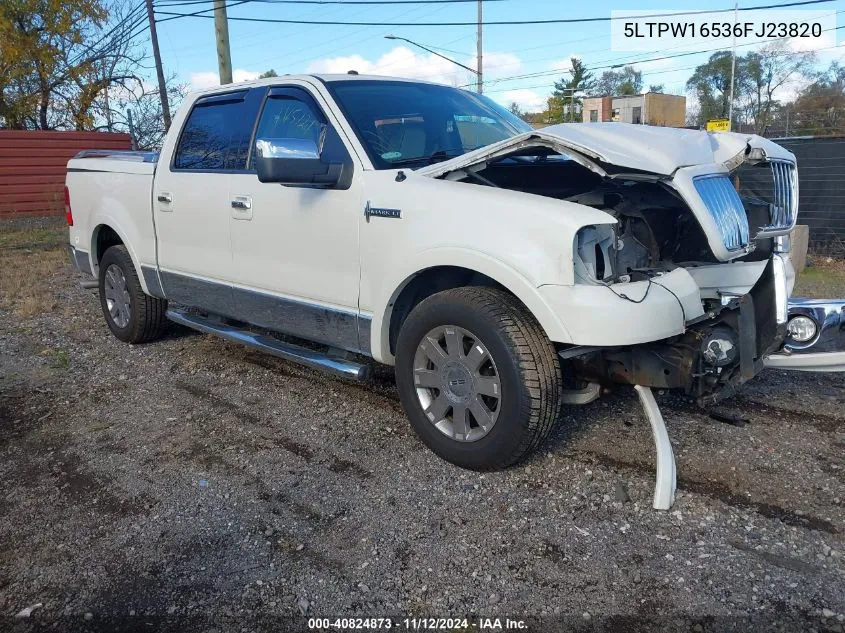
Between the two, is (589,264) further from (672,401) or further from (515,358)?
(672,401)

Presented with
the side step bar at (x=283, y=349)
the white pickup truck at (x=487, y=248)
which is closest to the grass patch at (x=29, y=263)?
the side step bar at (x=283, y=349)

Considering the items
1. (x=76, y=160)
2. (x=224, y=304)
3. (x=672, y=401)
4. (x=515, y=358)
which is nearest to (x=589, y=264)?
(x=515, y=358)

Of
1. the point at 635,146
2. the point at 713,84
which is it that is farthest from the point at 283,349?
the point at 713,84

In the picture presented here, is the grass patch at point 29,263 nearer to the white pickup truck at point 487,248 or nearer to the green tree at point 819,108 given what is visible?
the white pickup truck at point 487,248

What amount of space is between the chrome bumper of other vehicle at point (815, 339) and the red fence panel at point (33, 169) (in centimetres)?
1889

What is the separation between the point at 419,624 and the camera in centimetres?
259

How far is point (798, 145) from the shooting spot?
998cm

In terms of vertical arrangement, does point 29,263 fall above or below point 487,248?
below

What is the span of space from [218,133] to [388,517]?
302cm

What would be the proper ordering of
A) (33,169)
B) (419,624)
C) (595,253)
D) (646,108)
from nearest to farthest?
(419,624) < (595,253) < (33,169) < (646,108)

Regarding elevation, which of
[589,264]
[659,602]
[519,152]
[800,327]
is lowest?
[659,602]

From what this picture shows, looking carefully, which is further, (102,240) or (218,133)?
(102,240)

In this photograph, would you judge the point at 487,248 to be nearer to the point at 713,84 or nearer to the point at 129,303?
the point at 129,303

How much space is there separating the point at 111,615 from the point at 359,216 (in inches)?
86.6
